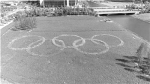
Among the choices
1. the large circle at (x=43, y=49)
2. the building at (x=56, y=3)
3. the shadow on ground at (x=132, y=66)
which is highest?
the building at (x=56, y=3)

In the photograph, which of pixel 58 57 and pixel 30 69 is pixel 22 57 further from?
pixel 58 57

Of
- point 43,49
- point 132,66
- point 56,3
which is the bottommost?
point 132,66

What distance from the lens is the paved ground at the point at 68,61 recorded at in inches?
340

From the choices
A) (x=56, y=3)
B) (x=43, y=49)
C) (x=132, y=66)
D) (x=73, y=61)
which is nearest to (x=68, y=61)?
(x=73, y=61)

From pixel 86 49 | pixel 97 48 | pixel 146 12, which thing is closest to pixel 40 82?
pixel 86 49

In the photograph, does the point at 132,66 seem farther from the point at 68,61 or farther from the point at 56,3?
the point at 56,3

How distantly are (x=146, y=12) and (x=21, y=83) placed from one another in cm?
5018

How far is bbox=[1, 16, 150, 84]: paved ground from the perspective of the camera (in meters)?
8.64

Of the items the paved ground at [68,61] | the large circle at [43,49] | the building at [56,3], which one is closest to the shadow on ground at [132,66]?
the paved ground at [68,61]

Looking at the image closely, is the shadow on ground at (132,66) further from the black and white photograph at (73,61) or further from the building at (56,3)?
the building at (56,3)

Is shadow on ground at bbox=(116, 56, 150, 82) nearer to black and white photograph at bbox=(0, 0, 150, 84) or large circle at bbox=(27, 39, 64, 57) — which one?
black and white photograph at bbox=(0, 0, 150, 84)

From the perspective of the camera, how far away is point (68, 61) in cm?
1115

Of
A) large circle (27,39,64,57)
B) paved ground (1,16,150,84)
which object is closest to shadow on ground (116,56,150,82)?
paved ground (1,16,150,84)

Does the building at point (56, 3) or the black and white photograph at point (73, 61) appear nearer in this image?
the black and white photograph at point (73, 61)
